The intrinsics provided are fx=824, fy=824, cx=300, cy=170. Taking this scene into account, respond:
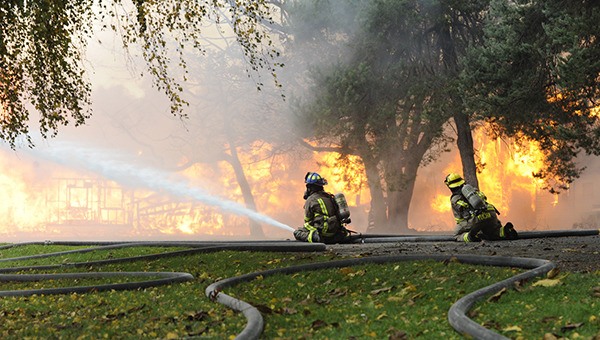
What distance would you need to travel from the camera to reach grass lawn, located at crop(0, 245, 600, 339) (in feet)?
20.8

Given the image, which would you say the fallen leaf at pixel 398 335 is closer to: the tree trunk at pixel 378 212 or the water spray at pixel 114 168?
the tree trunk at pixel 378 212

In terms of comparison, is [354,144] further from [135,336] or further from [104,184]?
[135,336]

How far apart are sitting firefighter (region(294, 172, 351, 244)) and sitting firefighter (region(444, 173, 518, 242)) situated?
2.15m

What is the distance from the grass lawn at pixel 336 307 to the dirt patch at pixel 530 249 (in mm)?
1843

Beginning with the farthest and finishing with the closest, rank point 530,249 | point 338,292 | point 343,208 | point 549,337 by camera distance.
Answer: point 343,208, point 530,249, point 338,292, point 549,337

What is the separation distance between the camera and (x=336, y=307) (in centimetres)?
757

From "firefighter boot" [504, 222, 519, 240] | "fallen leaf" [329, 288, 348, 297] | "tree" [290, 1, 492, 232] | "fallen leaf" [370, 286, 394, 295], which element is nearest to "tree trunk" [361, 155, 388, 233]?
"tree" [290, 1, 492, 232]

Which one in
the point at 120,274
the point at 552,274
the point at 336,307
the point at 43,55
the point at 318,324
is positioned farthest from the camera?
the point at 43,55

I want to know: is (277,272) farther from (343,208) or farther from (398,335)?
(343,208)

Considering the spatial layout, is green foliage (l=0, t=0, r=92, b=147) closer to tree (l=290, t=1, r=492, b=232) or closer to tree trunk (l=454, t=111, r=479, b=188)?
tree (l=290, t=1, r=492, b=232)

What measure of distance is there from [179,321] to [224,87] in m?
33.8

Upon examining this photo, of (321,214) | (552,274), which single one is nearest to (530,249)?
(321,214)

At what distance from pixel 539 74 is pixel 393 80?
7.03 meters

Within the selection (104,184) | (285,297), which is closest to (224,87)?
(104,184)
